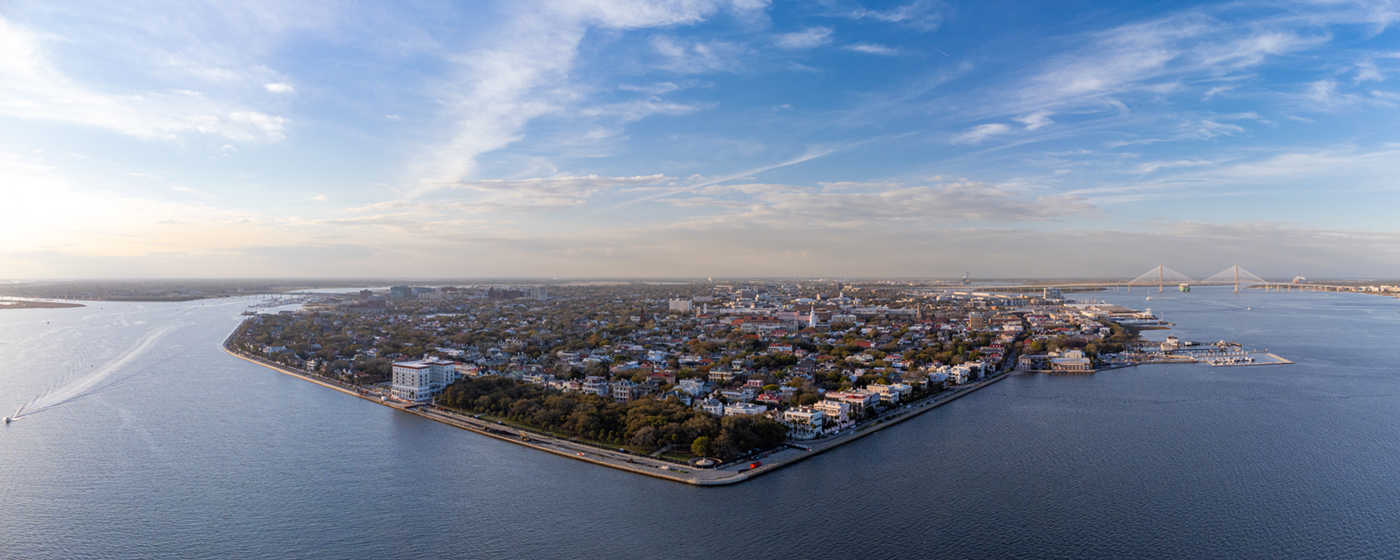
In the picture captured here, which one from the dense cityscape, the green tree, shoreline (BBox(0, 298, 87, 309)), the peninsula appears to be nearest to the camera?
the green tree

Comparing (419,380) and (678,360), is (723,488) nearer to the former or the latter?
(419,380)

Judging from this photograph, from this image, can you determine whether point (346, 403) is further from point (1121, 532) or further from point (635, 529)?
point (1121, 532)

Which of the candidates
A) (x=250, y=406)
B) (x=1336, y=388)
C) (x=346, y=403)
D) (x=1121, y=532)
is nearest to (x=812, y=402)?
(x=1121, y=532)

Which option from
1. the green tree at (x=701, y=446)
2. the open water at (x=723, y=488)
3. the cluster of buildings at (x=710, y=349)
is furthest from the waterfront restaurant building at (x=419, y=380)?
the green tree at (x=701, y=446)

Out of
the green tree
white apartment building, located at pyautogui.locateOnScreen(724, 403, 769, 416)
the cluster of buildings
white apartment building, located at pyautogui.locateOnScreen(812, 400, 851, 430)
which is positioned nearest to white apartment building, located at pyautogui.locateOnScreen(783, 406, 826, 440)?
the cluster of buildings

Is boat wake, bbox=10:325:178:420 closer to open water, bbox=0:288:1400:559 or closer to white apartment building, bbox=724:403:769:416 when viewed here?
open water, bbox=0:288:1400:559
